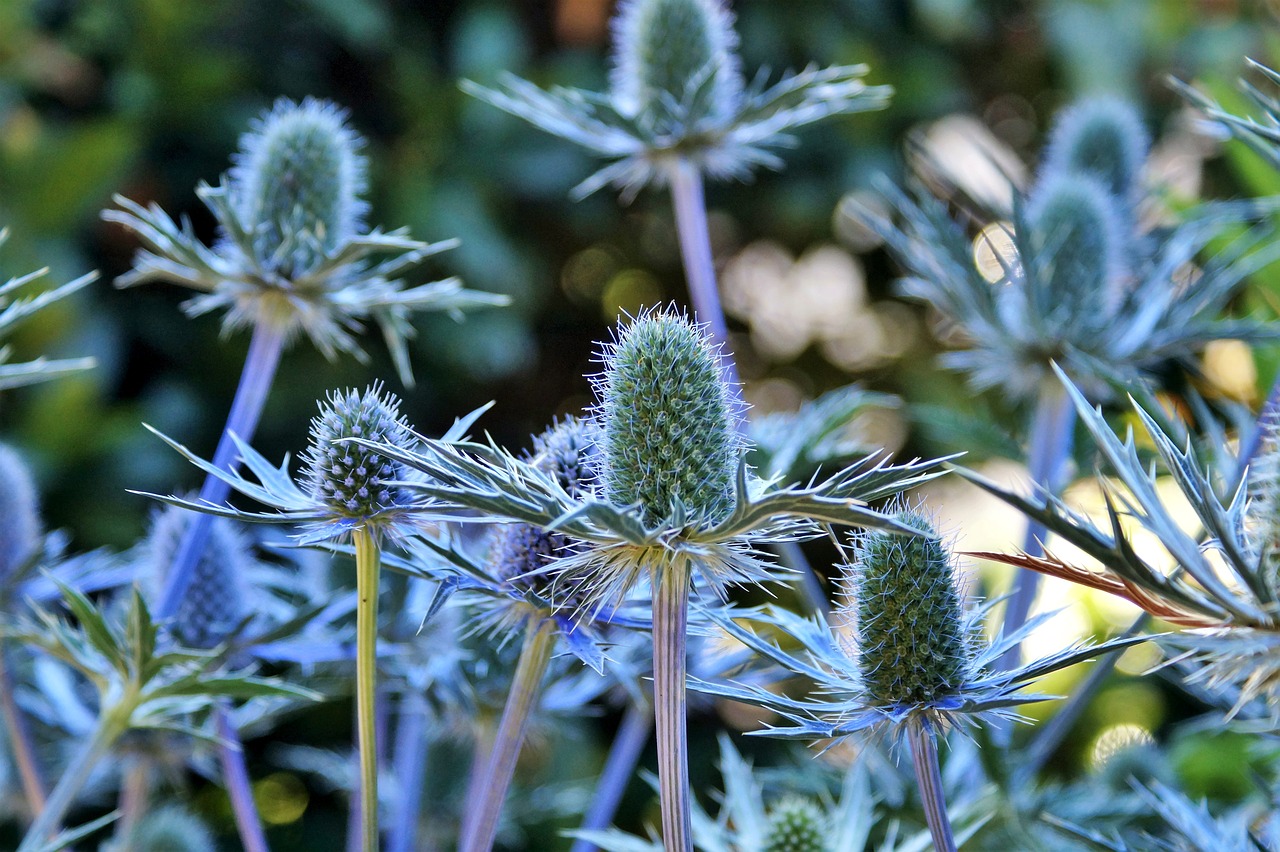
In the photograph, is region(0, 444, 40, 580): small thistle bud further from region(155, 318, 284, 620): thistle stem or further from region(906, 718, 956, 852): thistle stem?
region(906, 718, 956, 852): thistle stem

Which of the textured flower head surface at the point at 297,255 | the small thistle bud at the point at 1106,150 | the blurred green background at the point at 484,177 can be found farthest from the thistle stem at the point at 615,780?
the blurred green background at the point at 484,177

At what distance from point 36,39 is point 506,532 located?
180 cm

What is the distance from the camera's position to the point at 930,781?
0.53m

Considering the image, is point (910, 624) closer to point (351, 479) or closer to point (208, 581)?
point (351, 479)

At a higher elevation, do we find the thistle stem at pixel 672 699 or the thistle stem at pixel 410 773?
the thistle stem at pixel 410 773

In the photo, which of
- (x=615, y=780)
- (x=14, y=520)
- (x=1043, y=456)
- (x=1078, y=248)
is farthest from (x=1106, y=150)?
(x=14, y=520)

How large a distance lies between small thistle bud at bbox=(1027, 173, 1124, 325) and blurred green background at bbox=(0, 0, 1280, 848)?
89 cm

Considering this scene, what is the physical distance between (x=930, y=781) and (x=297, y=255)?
0.54 m

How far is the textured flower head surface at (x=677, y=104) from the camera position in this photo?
925 millimetres

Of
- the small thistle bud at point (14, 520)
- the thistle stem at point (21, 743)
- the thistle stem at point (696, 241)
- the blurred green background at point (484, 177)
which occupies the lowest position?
the thistle stem at point (21, 743)

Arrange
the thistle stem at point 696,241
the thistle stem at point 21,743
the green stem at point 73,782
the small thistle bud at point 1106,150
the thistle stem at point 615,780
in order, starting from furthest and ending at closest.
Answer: the small thistle bud at point 1106,150 → the thistle stem at point 696,241 → the thistle stem at point 615,780 → the thistle stem at point 21,743 → the green stem at point 73,782

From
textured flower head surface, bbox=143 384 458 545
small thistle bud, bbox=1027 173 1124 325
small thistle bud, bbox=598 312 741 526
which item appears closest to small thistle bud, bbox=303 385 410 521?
textured flower head surface, bbox=143 384 458 545

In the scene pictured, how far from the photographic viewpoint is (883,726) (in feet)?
1.86

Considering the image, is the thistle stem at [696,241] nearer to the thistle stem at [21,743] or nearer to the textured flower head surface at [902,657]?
the textured flower head surface at [902,657]
